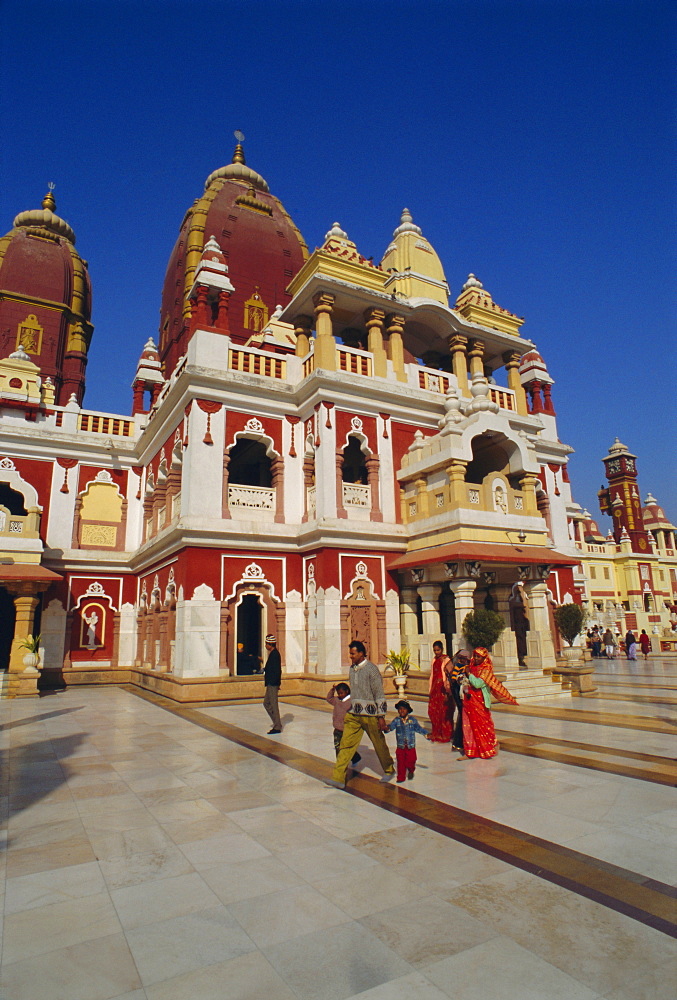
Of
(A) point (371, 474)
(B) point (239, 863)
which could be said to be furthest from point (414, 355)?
(B) point (239, 863)

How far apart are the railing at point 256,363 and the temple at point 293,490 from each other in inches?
1.8

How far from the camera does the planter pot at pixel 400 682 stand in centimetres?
1416

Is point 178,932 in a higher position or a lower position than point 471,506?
lower

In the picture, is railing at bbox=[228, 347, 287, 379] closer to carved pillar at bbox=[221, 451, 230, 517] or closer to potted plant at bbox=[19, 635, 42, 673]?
carved pillar at bbox=[221, 451, 230, 517]

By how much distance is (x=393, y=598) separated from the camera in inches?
627

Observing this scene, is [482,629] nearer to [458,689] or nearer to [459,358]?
[458,689]

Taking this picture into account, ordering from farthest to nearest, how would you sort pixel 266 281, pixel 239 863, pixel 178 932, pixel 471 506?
pixel 266 281 → pixel 471 506 → pixel 239 863 → pixel 178 932

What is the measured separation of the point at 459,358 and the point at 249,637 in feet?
38.9

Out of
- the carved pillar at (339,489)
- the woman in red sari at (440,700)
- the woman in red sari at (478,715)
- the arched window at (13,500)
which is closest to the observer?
the woman in red sari at (478,715)

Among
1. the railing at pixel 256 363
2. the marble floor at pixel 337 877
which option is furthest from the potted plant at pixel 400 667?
the railing at pixel 256 363

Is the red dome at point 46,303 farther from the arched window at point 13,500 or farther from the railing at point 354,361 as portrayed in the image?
the railing at point 354,361

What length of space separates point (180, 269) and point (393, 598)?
60.2 ft

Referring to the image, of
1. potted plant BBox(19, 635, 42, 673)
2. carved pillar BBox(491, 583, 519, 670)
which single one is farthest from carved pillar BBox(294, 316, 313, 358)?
potted plant BBox(19, 635, 42, 673)

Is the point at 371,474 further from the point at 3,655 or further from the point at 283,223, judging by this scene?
the point at 283,223
